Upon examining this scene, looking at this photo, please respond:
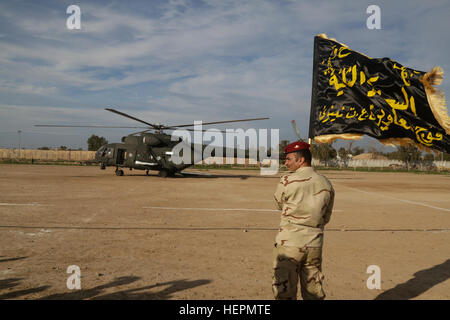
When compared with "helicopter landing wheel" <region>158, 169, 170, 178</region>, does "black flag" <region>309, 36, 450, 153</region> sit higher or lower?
higher

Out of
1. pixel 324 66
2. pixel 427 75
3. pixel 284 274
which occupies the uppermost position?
pixel 324 66

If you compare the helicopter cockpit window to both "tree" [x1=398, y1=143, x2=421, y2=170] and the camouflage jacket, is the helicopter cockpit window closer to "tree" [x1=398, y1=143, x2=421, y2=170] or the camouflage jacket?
the camouflage jacket

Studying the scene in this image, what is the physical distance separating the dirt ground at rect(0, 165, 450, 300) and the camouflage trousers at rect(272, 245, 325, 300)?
1151 millimetres

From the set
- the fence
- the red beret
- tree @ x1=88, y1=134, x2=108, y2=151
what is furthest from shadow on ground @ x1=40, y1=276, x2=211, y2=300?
tree @ x1=88, y1=134, x2=108, y2=151

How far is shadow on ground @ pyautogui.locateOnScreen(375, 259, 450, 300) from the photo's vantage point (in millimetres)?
4457

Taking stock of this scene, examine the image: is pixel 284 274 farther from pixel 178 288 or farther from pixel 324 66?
pixel 324 66

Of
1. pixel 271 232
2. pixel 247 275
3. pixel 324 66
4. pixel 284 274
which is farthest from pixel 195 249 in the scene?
pixel 324 66

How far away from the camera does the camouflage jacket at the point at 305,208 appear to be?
10.7 feet

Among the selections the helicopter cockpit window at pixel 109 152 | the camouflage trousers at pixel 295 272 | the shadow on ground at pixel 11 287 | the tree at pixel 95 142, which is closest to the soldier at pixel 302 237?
the camouflage trousers at pixel 295 272

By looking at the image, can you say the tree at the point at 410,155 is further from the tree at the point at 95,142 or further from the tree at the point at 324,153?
the tree at the point at 95,142

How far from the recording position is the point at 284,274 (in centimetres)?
326
